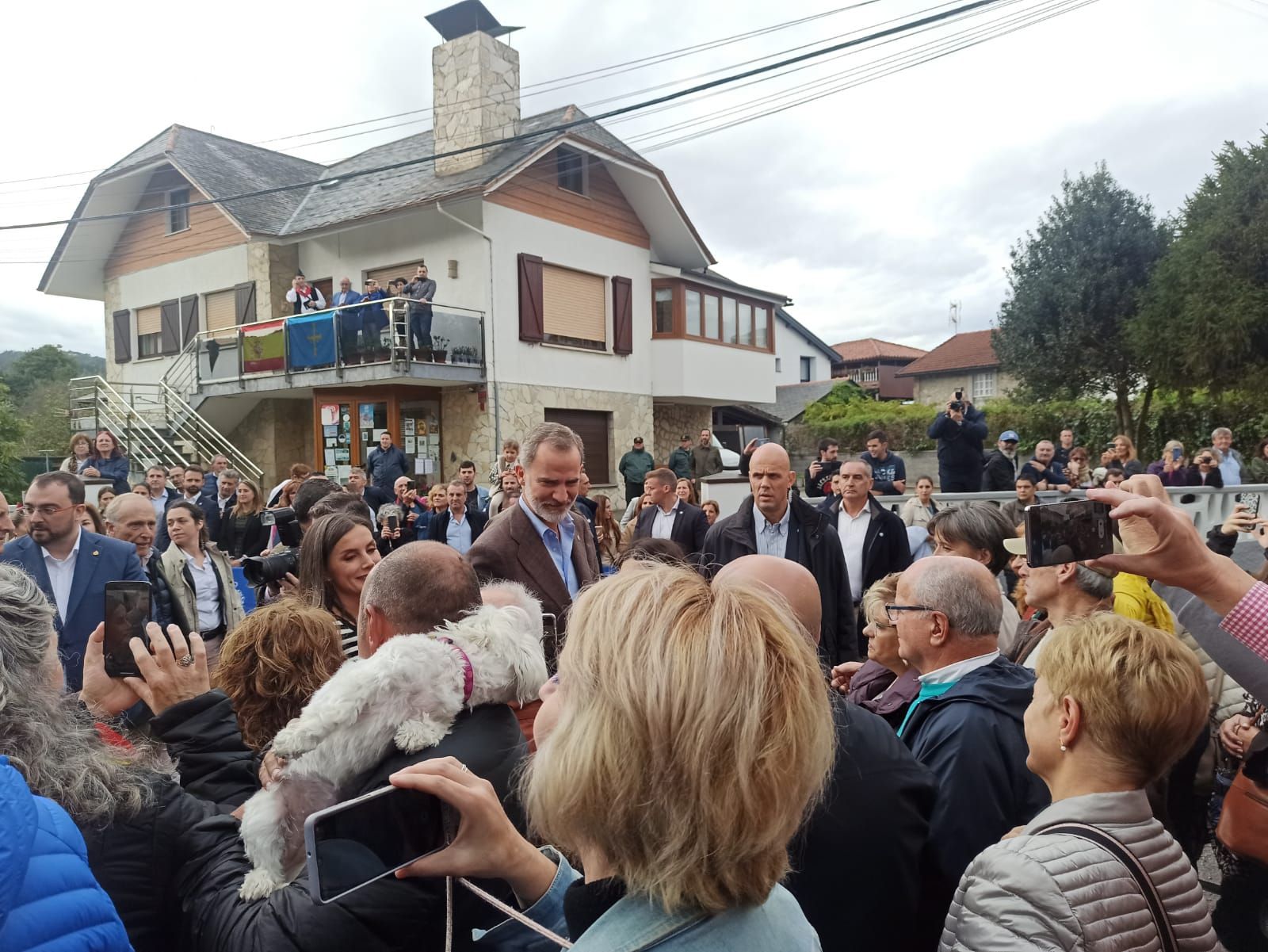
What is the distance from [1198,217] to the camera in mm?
20141

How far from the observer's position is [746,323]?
24.2 metres

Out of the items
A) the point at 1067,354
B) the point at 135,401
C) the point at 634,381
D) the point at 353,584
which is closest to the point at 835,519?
the point at 353,584

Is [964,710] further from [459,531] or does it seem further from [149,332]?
[149,332]

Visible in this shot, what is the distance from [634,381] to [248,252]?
30.9 ft

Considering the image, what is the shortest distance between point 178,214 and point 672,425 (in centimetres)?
1366

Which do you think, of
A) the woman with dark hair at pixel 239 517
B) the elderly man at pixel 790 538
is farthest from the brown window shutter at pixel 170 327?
the elderly man at pixel 790 538

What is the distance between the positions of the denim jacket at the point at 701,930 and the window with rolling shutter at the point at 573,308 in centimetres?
1819

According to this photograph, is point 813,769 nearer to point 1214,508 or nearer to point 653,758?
point 653,758

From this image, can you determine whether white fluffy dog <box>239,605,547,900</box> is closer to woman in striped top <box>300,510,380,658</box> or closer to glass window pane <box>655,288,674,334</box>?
woman in striped top <box>300,510,380,658</box>

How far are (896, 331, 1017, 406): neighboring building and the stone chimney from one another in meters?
35.2

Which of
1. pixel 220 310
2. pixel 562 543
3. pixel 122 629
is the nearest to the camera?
pixel 122 629

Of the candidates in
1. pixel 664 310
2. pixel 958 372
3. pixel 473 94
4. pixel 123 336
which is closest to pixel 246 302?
pixel 123 336

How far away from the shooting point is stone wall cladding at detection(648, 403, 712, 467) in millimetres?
23141

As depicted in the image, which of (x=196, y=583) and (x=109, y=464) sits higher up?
(x=109, y=464)
